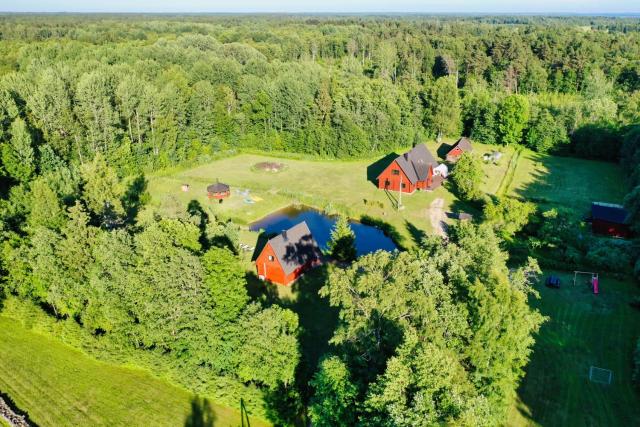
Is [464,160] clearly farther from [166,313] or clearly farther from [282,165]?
[166,313]

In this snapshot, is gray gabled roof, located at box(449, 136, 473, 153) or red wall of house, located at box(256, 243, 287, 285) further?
gray gabled roof, located at box(449, 136, 473, 153)

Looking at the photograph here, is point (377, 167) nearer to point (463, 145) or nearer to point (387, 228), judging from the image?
point (463, 145)

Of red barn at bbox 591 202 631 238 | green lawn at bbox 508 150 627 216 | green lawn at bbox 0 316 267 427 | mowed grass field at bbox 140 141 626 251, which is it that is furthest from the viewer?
green lawn at bbox 508 150 627 216

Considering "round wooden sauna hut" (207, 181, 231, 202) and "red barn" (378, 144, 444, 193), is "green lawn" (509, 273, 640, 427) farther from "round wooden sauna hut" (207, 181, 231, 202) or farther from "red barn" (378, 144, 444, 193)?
"round wooden sauna hut" (207, 181, 231, 202)

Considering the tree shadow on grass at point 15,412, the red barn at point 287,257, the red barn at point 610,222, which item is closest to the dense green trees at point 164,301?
the tree shadow on grass at point 15,412

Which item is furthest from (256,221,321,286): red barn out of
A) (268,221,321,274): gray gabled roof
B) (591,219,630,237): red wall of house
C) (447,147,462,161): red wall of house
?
(447,147,462,161): red wall of house

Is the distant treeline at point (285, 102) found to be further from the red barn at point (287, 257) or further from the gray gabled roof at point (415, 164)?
the red barn at point (287, 257)
